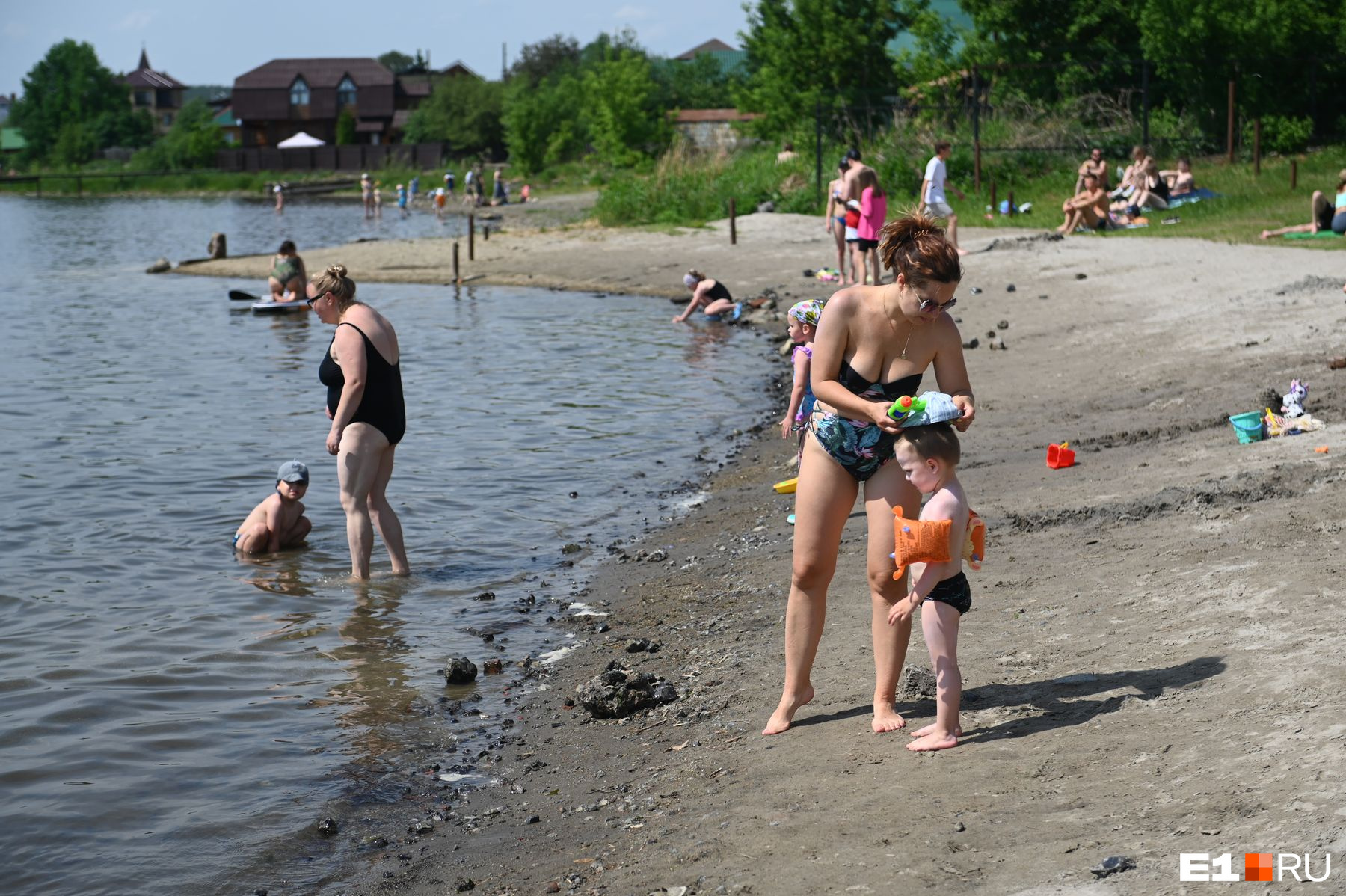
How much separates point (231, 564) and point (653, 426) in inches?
236

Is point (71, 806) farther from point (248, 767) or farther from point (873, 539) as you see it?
point (873, 539)

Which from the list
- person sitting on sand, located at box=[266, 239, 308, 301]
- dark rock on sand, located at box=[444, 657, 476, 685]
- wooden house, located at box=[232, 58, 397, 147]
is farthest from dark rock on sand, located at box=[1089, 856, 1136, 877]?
wooden house, located at box=[232, 58, 397, 147]

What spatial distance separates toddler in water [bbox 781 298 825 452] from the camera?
8.27m

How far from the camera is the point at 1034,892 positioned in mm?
3955

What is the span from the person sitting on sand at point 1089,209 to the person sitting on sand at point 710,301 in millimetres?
5809

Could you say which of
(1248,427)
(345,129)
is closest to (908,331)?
(1248,427)

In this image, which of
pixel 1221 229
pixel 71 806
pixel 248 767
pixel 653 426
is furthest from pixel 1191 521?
pixel 1221 229

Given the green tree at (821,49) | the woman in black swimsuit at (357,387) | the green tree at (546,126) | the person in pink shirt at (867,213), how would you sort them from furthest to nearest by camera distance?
the green tree at (546,126) → the green tree at (821,49) → the person in pink shirt at (867,213) → the woman in black swimsuit at (357,387)

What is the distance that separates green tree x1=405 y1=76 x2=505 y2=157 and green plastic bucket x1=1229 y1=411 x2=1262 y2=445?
292 ft

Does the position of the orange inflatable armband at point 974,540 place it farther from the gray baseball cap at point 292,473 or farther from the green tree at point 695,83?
the green tree at point 695,83

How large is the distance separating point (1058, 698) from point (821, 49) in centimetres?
3932

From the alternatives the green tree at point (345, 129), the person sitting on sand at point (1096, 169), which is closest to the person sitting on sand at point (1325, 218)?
the person sitting on sand at point (1096, 169)

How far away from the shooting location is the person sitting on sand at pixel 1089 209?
23.5 metres

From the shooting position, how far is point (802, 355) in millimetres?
8859
